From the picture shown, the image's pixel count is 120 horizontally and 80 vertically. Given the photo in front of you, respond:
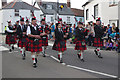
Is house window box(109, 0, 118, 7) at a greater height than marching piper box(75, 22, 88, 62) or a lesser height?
greater

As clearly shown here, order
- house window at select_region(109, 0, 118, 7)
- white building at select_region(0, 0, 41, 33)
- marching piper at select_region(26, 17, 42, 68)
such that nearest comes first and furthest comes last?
marching piper at select_region(26, 17, 42, 68), house window at select_region(109, 0, 118, 7), white building at select_region(0, 0, 41, 33)

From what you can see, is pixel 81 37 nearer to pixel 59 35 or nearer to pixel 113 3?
pixel 59 35

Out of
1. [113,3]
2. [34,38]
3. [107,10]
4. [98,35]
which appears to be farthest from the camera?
[107,10]

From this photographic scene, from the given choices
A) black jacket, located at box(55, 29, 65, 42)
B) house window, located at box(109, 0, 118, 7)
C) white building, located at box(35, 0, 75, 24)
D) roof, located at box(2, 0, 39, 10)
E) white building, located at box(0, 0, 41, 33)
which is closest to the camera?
black jacket, located at box(55, 29, 65, 42)

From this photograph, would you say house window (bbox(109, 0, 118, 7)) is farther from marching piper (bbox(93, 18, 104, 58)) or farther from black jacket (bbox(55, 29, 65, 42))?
black jacket (bbox(55, 29, 65, 42))

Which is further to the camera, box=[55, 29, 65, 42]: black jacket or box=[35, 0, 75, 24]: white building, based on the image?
box=[35, 0, 75, 24]: white building

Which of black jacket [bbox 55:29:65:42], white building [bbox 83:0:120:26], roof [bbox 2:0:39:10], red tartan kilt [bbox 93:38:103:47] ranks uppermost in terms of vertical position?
roof [bbox 2:0:39:10]

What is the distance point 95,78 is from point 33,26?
3.00 metres

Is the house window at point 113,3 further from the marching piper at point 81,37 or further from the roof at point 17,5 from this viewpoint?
the roof at point 17,5

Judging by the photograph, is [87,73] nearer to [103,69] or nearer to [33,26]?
[103,69]

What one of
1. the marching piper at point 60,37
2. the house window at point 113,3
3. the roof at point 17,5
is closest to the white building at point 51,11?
the roof at point 17,5

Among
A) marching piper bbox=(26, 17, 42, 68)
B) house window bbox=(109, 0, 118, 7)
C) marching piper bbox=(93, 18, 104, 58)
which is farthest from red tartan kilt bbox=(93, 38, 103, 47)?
house window bbox=(109, 0, 118, 7)

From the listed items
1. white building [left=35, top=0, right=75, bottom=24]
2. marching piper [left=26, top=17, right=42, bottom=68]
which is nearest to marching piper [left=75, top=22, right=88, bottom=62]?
marching piper [left=26, top=17, right=42, bottom=68]

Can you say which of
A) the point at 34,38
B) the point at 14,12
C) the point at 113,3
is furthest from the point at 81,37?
the point at 14,12
